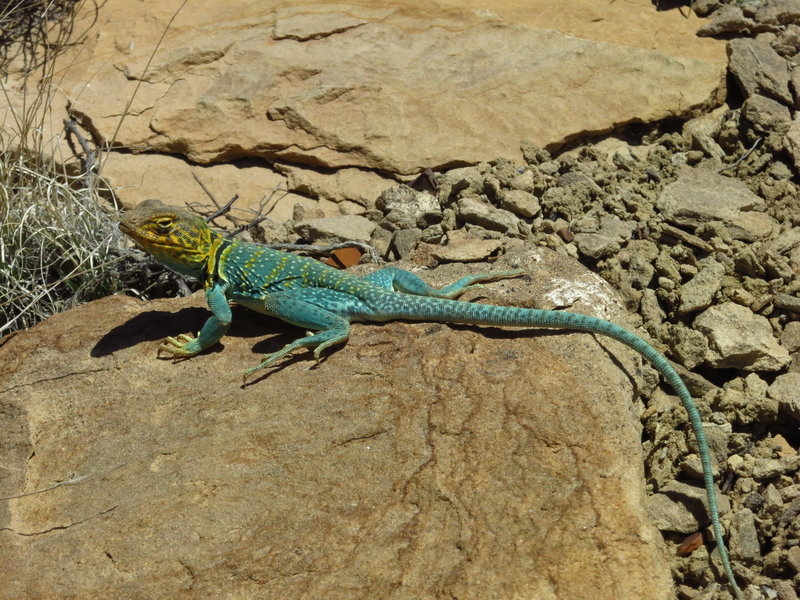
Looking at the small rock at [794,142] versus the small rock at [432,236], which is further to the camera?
the small rock at [794,142]

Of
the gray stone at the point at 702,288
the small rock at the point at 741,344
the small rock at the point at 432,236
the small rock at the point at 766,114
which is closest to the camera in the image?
the small rock at the point at 741,344

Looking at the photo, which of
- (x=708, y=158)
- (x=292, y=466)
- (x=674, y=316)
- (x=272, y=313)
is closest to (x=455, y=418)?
(x=292, y=466)

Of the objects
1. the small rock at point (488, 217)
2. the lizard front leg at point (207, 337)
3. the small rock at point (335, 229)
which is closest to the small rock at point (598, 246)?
the small rock at point (488, 217)

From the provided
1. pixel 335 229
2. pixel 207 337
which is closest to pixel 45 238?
pixel 335 229

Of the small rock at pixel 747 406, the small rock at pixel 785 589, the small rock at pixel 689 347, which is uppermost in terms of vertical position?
the small rock at pixel 689 347

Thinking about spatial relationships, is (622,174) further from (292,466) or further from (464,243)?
(292,466)

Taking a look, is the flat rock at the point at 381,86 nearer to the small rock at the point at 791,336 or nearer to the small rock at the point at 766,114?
the small rock at the point at 766,114

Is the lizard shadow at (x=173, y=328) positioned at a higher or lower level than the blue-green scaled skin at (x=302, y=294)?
lower
